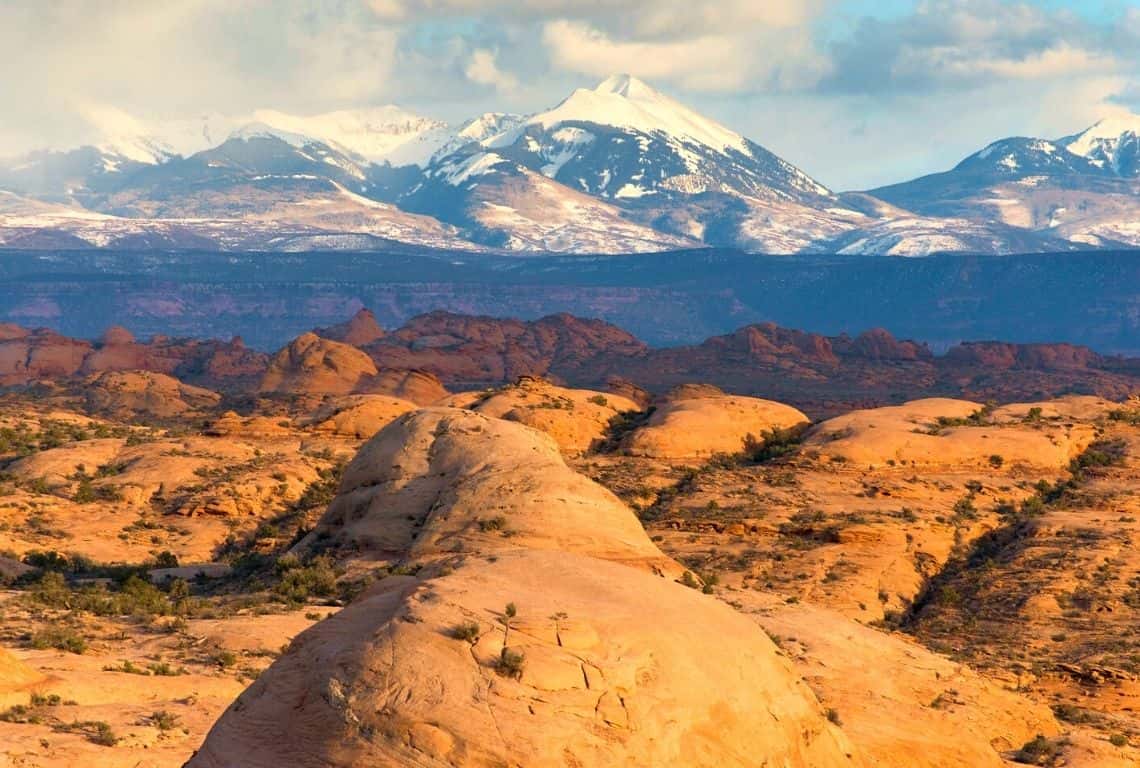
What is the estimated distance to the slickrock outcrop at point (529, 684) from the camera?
1862 cm

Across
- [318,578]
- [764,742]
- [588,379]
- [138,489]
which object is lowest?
[588,379]

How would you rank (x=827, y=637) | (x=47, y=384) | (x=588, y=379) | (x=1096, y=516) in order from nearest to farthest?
(x=827, y=637)
(x=1096, y=516)
(x=47, y=384)
(x=588, y=379)

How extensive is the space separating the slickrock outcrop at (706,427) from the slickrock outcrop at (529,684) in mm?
47984

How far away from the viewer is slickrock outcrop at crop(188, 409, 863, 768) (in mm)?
18625

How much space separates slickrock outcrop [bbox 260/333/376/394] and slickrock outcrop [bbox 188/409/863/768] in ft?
374

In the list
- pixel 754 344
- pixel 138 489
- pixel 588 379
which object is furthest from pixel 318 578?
pixel 754 344

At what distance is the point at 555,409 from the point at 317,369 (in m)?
69.2

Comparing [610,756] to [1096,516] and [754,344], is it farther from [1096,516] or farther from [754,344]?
[754,344]

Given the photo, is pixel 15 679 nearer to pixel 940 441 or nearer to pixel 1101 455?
pixel 940 441

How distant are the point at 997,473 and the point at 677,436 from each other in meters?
14.0

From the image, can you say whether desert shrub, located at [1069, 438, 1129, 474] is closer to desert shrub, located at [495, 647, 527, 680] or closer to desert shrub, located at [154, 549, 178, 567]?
desert shrub, located at [154, 549, 178, 567]

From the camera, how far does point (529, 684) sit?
19453 mm

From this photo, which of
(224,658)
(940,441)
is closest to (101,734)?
(224,658)

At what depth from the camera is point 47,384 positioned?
14025 cm
